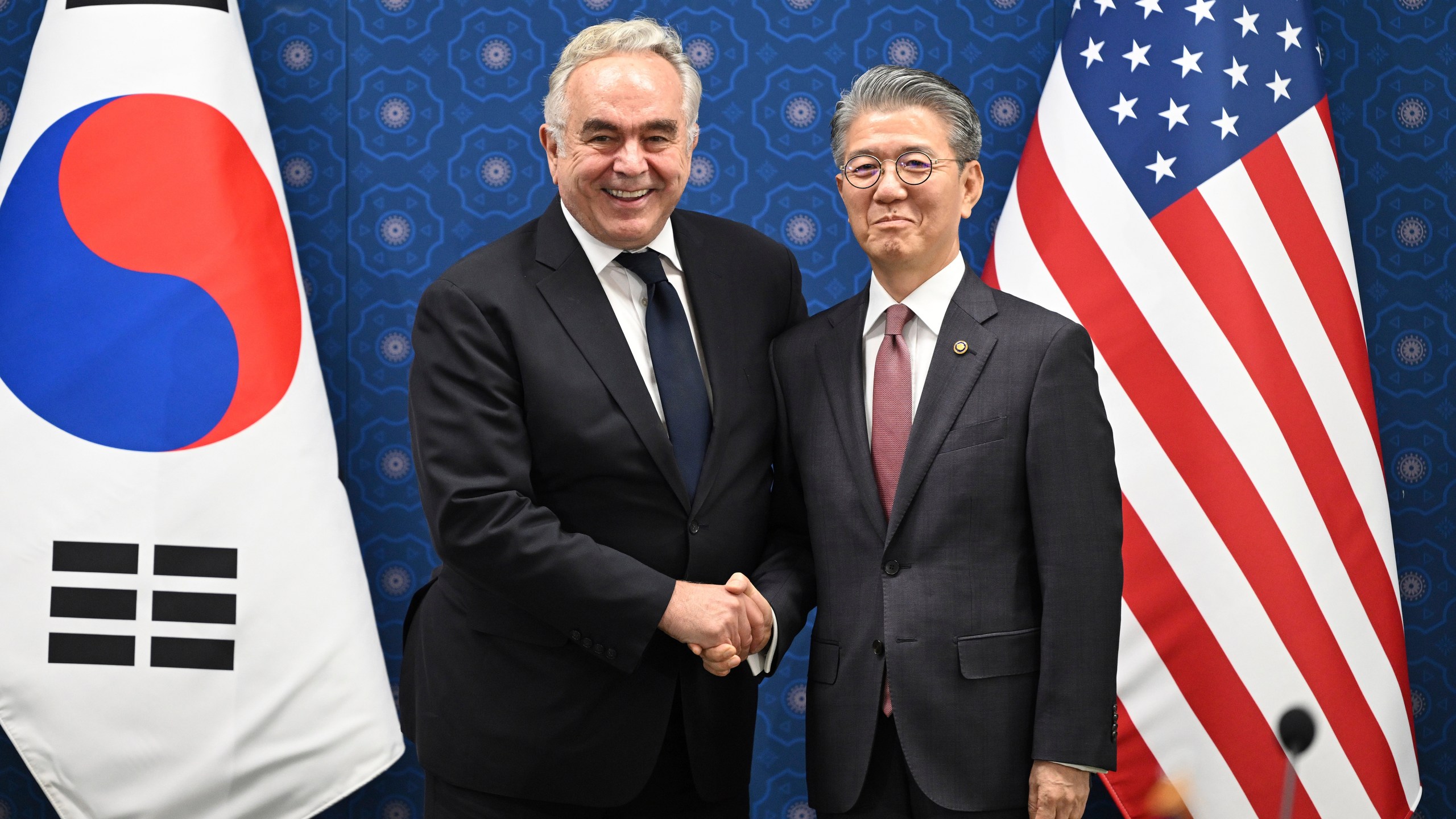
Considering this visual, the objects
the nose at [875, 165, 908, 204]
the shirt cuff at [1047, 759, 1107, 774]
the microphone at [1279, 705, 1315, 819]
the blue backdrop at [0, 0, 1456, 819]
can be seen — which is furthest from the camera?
the blue backdrop at [0, 0, 1456, 819]

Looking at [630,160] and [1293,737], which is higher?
[630,160]

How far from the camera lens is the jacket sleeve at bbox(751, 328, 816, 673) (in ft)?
5.35

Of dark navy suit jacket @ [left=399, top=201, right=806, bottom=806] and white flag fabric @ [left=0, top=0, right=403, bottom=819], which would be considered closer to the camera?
dark navy suit jacket @ [left=399, top=201, right=806, bottom=806]

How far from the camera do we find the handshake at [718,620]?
151cm

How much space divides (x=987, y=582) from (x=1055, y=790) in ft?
0.93

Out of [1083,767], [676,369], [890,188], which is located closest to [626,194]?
[676,369]

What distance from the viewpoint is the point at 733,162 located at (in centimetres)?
273

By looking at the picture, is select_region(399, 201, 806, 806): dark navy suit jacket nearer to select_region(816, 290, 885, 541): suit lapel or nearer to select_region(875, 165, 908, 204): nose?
select_region(816, 290, 885, 541): suit lapel

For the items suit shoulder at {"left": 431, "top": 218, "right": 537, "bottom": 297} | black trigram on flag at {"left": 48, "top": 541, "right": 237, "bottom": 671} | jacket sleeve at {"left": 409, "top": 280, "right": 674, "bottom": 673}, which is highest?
suit shoulder at {"left": 431, "top": 218, "right": 537, "bottom": 297}

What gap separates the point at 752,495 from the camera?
1.67 meters

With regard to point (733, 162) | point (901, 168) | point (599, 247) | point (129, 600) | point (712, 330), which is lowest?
point (129, 600)

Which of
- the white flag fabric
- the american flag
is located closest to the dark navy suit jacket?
the white flag fabric

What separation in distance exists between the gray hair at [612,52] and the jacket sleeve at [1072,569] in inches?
27.6

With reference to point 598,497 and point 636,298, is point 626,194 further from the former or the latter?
point 598,497
